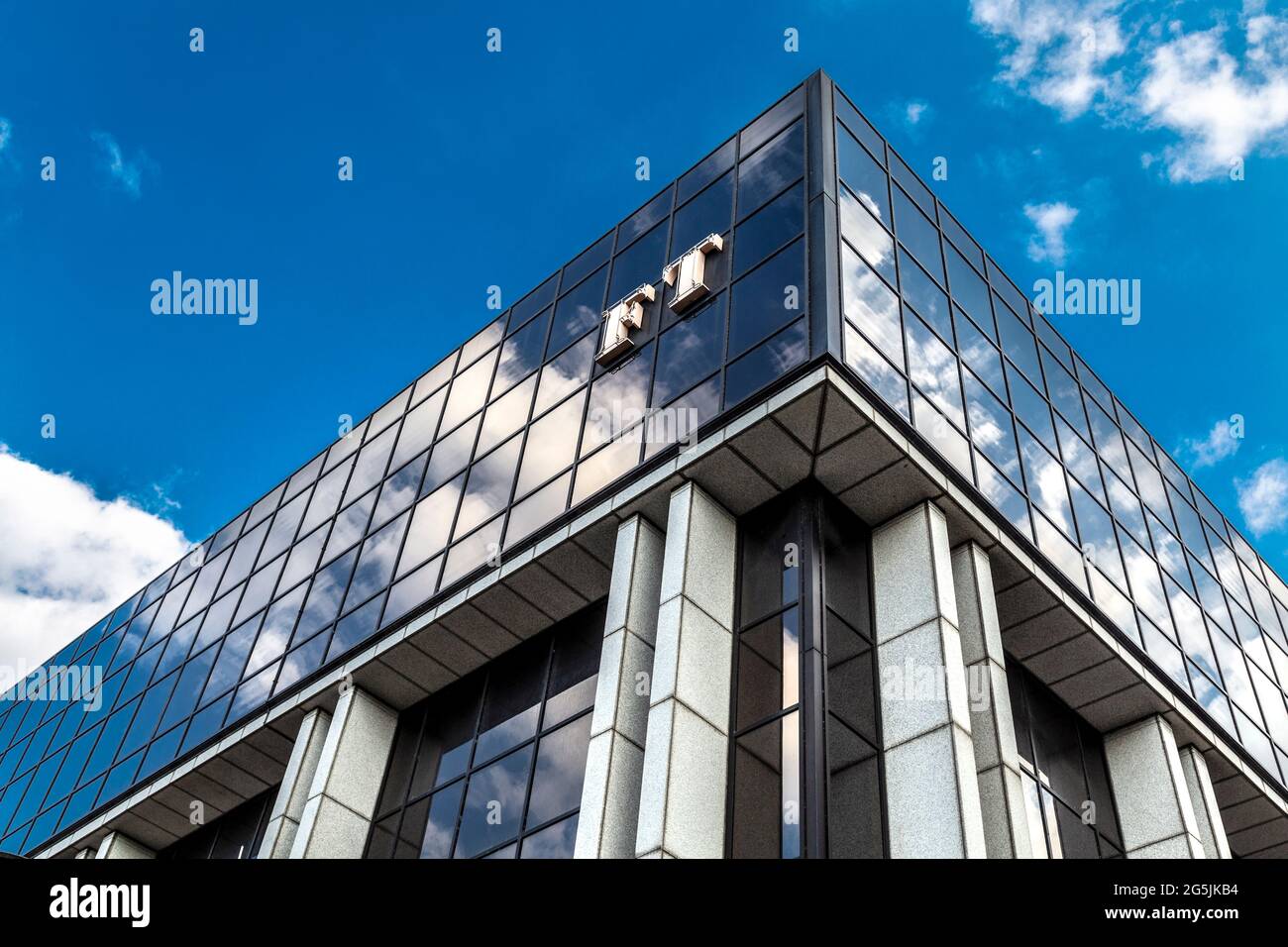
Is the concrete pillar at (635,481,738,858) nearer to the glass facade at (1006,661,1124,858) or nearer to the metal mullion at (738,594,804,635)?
the metal mullion at (738,594,804,635)

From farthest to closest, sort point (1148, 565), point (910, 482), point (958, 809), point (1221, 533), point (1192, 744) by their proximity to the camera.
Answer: point (1221, 533), point (1148, 565), point (1192, 744), point (910, 482), point (958, 809)

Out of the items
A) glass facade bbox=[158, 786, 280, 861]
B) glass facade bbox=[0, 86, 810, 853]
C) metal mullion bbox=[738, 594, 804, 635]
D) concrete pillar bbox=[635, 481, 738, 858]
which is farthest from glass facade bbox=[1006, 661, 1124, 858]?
glass facade bbox=[158, 786, 280, 861]

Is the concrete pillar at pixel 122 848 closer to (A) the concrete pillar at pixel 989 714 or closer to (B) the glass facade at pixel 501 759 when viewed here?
(B) the glass facade at pixel 501 759

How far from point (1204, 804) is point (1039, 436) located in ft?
22.3

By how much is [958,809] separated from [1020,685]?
20.2 feet

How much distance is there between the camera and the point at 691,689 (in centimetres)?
1469

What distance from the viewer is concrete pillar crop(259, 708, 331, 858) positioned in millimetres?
19516

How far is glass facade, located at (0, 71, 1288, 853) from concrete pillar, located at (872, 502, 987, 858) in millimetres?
1467
